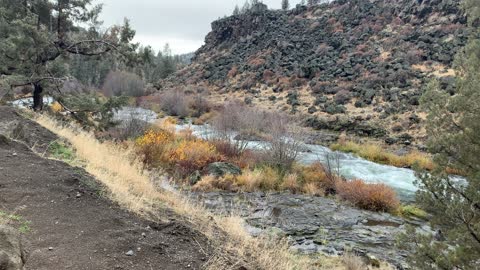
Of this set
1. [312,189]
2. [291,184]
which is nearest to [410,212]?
[312,189]

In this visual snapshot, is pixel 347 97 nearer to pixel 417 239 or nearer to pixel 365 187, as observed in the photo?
pixel 365 187

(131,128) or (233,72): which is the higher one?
(233,72)

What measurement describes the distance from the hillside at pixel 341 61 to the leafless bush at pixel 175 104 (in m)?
6.58

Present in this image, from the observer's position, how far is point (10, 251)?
3.38m

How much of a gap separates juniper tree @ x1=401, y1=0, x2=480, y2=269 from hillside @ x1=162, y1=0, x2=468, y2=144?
67.5ft

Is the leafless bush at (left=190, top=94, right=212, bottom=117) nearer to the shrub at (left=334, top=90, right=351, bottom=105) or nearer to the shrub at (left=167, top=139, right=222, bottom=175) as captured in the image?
the shrub at (left=334, top=90, right=351, bottom=105)

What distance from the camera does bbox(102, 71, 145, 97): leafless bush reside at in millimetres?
51331

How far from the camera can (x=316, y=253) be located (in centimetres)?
882

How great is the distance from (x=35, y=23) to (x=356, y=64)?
3596cm

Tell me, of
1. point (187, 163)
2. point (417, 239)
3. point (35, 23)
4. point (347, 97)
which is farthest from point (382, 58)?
point (417, 239)

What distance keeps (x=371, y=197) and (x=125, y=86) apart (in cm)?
4465

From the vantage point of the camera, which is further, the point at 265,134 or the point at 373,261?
the point at 265,134

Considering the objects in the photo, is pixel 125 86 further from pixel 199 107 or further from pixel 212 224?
pixel 212 224

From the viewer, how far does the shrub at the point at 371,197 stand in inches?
511
